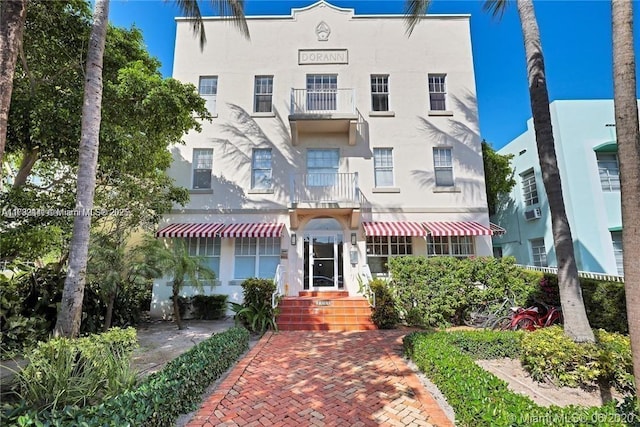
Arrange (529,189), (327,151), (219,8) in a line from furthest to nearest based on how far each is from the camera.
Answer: (529,189) < (327,151) < (219,8)

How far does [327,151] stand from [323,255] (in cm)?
510

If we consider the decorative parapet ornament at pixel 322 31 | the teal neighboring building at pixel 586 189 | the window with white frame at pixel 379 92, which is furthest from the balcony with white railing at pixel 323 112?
the teal neighboring building at pixel 586 189

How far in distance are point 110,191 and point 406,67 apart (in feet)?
48.3

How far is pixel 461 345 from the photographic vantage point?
7.02 m

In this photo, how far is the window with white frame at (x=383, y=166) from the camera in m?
14.2

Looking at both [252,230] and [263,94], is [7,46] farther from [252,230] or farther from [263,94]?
[263,94]

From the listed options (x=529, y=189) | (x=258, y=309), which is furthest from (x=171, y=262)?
(x=529, y=189)

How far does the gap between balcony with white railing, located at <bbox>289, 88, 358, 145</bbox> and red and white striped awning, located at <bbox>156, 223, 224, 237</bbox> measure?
219 inches

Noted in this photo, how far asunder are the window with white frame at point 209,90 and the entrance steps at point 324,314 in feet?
33.7

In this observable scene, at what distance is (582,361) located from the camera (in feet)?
17.4

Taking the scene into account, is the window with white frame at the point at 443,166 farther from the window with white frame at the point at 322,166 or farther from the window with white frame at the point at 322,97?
the window with white frame at the point at 322,97

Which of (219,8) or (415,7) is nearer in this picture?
(415,7)

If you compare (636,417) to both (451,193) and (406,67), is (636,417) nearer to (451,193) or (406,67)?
(451,193)

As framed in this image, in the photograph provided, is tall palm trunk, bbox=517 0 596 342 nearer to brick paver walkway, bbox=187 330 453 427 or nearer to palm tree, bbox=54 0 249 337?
brick paver walkway, bbox=187 330 453 427
